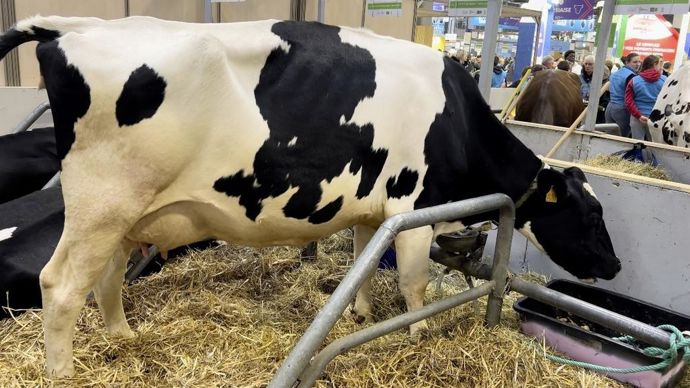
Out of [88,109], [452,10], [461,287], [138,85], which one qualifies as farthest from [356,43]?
[452,10]

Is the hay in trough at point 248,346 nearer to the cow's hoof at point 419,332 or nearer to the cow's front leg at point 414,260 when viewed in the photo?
the cow's hoof at point 419,332

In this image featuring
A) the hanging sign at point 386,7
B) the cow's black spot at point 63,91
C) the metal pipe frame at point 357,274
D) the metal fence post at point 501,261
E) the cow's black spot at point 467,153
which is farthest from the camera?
the hanging sign at point 386,7

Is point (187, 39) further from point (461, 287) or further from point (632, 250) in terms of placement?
point (632, 250)

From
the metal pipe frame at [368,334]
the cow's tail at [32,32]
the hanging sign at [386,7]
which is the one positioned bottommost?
the metal pipe frame at [368,334]

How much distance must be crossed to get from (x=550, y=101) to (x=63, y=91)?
22.2ft

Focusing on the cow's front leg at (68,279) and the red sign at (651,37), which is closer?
the cow's front leg at (68,279)

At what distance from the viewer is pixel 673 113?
636 cm

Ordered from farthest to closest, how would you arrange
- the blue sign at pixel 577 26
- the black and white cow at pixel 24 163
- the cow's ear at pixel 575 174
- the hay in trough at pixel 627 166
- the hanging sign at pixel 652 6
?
1. the blue sign at pixel 577 26
2. the hay in trough at pixel 627 166
3. the hanging sign at pixel 652 6
4. the black and white cow at pixel 24 163
5. the cow's ear at pixel 575 174

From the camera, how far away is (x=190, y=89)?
87.4 inches

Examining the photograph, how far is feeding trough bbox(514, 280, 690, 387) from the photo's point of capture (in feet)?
9.01

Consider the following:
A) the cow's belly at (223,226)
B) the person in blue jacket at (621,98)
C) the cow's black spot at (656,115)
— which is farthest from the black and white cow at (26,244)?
the person in blue jacket at (621,98)

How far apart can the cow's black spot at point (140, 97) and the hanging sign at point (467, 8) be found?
3744 millimetres

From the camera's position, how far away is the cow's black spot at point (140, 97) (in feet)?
7.00

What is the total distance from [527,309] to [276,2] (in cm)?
639
